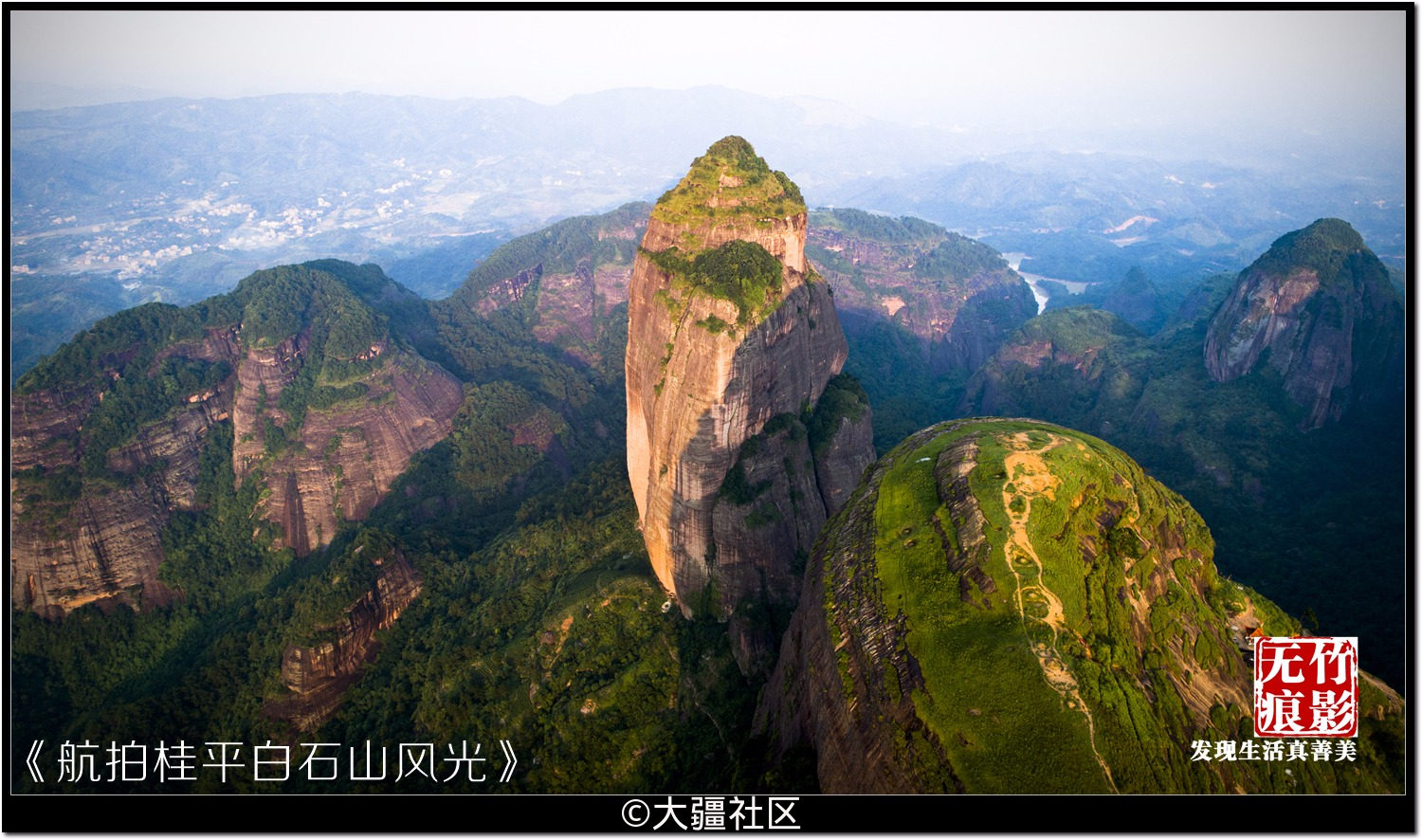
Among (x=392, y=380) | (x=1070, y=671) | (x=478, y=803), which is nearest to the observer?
(x=1070, y=671)

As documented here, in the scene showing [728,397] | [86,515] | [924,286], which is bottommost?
[86,515]

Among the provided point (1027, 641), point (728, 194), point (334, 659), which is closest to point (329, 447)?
point (334, 659)

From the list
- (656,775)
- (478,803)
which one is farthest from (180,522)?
(478,803)

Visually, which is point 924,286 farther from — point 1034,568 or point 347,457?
point 1034,568

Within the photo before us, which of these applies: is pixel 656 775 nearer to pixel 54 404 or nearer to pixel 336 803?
pixel 336 803

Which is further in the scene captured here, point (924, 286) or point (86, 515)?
point (924, 286)

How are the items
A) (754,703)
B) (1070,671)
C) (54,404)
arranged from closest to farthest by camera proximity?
1. (1070,671)
2. (754,703)
3. (54,404)

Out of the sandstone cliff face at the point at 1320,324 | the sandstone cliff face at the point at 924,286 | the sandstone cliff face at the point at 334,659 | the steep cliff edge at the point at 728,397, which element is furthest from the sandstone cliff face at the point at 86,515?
the sandstone cliff face at the point at 1320,324

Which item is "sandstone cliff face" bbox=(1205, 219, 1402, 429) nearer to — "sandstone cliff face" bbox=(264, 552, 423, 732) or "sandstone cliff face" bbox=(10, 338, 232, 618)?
"sandstone cliff face" bbox=(264, 552, 423, 732)
